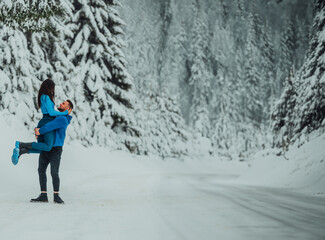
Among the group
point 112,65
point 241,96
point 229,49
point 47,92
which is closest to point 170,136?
point 112,65

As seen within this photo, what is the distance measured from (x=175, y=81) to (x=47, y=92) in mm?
80371

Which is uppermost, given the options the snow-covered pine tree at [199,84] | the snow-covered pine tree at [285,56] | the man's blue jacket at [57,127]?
the snow-covered pine tree at [285,56]

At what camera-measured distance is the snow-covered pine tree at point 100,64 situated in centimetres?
2203

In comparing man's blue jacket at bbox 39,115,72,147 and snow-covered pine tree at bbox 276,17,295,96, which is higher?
snow-covered pine tree at bbox 276,17,295,96

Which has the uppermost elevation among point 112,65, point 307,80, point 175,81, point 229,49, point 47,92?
point 229,49

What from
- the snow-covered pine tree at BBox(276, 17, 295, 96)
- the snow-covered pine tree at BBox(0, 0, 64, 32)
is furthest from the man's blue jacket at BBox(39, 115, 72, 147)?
the snow-covered pine tree at BBox(276, 17, 295, 96)

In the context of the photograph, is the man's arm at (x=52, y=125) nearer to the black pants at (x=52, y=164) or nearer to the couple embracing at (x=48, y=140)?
the couple embracing at (x=48, y=140)

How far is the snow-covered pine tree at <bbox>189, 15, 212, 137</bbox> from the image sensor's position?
6371 cm

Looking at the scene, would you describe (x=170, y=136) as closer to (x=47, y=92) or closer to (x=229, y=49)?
(x=47, y=92)

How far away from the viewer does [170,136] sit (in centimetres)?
3781

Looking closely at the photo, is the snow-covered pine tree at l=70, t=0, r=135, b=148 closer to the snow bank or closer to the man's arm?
the snow bank

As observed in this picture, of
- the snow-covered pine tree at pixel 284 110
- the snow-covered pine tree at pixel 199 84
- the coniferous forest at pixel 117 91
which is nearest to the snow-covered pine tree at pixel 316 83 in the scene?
the coniferous forest at pixel 117 91

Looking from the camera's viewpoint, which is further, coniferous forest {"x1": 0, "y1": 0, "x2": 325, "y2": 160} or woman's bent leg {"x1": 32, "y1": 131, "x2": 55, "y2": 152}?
coniferous forest {"x1": 0, "y1": 0, "x2": 325, "y2": 160}

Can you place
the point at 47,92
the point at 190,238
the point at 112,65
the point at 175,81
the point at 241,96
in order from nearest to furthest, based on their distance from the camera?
the point at 190,238 < the point at 47,92 < the point at 112,65 < the point at 175,81 < the point at 241,96
